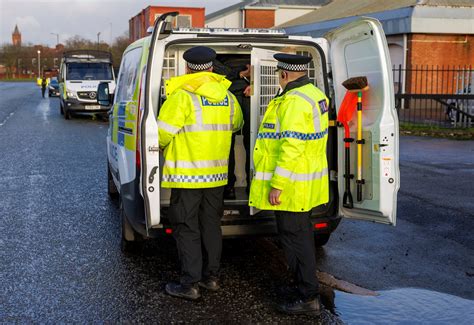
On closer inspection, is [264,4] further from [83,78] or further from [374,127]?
[374,127]

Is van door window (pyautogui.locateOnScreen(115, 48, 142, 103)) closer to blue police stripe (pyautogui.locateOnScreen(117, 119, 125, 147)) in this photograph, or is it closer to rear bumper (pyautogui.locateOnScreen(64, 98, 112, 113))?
blue police stripe (pyautogui.locateOnScreen(117, 119, 125, 147))

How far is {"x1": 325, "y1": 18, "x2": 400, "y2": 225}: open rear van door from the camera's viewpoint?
4902 millimetres

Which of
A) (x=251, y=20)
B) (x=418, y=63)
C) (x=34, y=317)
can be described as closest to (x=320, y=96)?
(x=34, y=317)

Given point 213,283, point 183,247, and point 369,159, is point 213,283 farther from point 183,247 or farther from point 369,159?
point 369,159

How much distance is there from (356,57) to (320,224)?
4.57 ft

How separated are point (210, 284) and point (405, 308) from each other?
4.88ft

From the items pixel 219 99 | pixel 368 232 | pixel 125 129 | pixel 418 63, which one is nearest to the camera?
pixel 219 99

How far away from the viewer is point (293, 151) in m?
4.49

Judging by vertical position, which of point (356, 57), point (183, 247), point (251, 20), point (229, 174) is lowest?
point (183, 247)

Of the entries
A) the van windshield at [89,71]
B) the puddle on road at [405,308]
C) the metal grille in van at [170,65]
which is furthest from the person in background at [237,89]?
the van windshield at [89,71]

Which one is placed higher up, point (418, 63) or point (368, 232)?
point (418, 63)

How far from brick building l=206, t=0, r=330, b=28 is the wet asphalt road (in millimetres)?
43921

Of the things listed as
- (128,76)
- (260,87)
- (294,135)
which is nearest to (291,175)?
(294,135)

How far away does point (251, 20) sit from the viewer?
5306 cm
